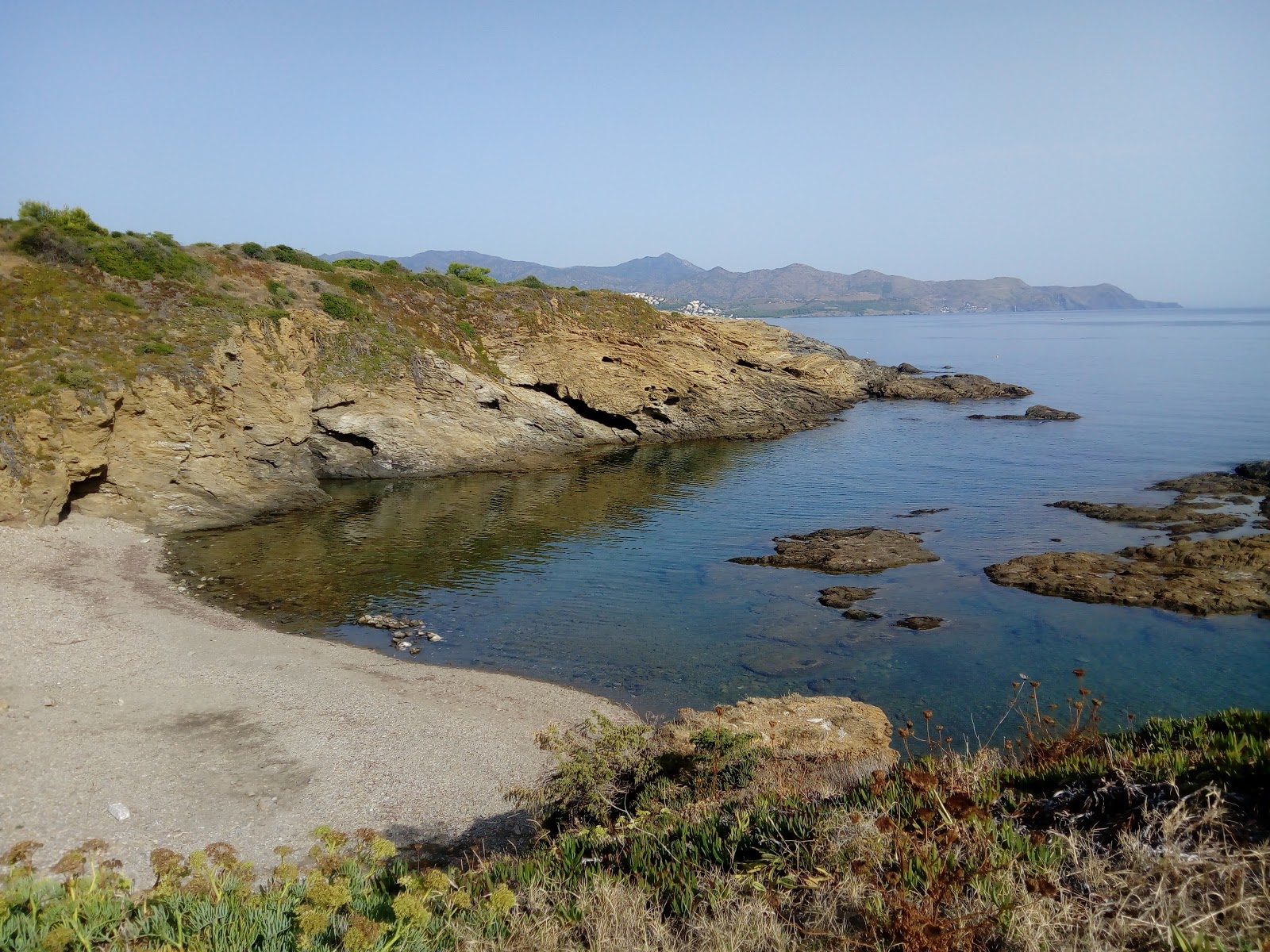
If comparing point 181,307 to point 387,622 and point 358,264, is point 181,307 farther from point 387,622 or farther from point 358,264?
point 387,622

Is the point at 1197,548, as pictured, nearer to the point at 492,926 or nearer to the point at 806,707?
the point at 806,707

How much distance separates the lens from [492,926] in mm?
5734

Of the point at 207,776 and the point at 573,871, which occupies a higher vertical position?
the point at 573,871

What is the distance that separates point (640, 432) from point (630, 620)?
33170 mm

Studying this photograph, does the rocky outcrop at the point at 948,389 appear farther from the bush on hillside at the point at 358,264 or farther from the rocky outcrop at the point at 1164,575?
the bush on hillside at the point at 358,264

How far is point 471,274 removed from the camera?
64375 millimetres

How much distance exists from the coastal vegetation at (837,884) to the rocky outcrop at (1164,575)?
1796 cm

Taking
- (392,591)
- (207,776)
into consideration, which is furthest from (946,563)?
(207,776)

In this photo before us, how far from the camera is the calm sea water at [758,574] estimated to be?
19250 mm

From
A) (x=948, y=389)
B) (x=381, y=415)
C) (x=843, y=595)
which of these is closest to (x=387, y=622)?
(x=843, y=595)

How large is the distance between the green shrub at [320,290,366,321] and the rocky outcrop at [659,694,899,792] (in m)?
38.1

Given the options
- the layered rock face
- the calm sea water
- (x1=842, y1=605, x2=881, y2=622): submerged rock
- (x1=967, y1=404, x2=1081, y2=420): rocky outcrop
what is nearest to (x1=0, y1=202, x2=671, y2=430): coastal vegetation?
the layered rock face

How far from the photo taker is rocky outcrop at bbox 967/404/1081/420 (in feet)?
194

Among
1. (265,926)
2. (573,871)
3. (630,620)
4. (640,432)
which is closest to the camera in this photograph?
(265,926)
